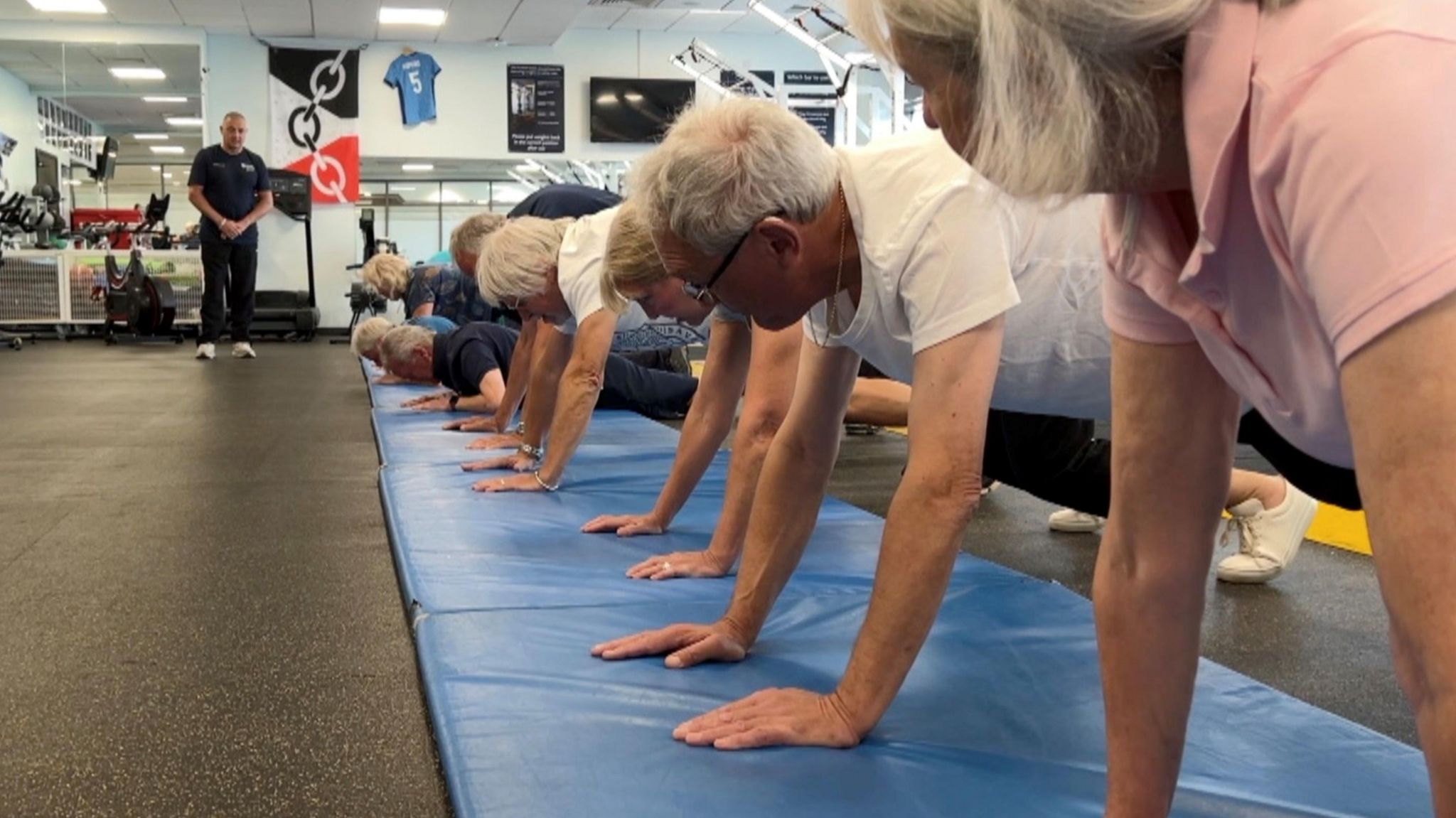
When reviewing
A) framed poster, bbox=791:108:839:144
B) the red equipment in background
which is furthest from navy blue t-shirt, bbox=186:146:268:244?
framed poster, bbox=791:108:839:144

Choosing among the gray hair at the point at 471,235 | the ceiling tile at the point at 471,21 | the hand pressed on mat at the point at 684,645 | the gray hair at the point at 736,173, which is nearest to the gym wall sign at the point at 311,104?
the ceiling tile at the point at 471,21

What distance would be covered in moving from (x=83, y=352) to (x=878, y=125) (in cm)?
676

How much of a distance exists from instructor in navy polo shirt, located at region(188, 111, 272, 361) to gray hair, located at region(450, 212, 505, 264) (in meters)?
5.38

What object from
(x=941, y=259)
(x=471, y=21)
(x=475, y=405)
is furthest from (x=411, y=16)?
(x=941, y=259)

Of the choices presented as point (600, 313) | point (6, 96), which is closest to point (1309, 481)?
point (600, 313)

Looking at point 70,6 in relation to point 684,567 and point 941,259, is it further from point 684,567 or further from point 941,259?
point 941,259

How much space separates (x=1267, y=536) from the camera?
2678 mm

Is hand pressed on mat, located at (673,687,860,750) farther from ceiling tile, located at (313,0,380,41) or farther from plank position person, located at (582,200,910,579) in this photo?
ceiling tile, located at (313,0,380,41)

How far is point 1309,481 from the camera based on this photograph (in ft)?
4.65

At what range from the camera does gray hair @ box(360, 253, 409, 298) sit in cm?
657

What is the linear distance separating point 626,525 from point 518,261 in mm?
826

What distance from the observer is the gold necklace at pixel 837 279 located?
158 centimetres

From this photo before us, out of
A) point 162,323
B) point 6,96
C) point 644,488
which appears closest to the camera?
point 644,488

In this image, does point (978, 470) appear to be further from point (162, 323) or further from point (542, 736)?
point (162, 323)
